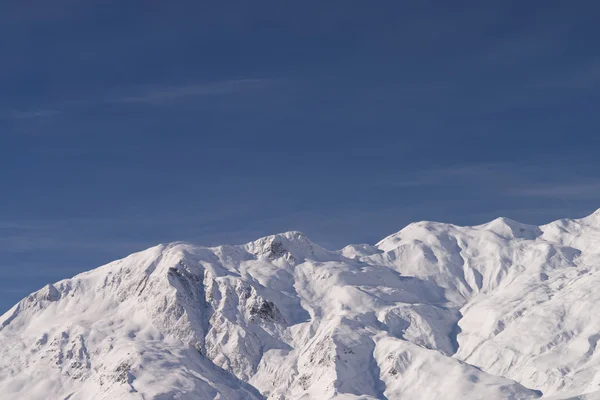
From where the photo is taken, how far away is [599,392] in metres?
141

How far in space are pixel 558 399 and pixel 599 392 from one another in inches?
272

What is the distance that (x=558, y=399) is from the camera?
479 ft
